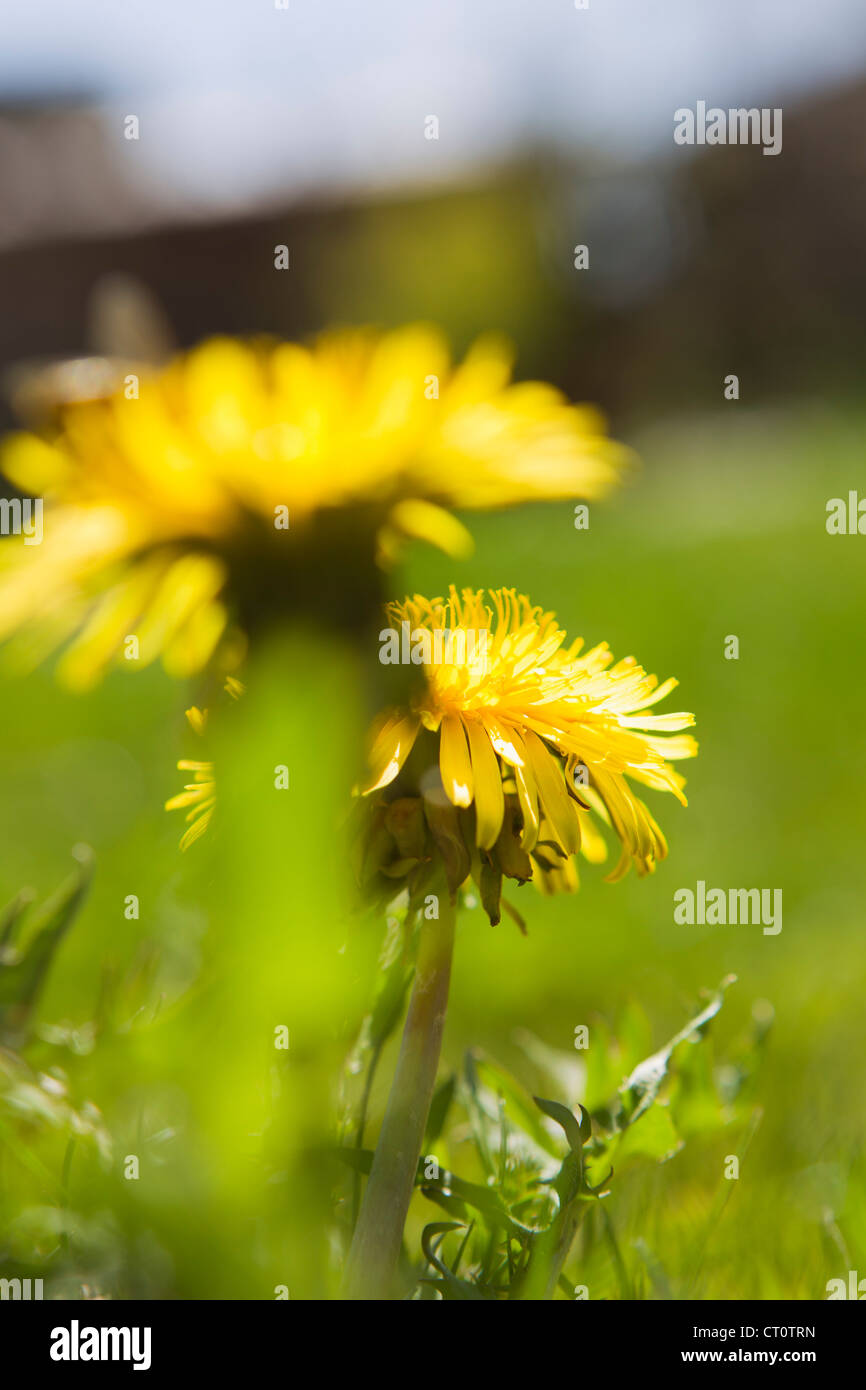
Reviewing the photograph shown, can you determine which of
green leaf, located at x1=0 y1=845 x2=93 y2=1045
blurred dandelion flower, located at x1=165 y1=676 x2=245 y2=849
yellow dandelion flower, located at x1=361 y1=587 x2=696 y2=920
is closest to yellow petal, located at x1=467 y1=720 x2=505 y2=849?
yellow dandelion flower, located at x1=361 y1=587 x2=696 y2=920

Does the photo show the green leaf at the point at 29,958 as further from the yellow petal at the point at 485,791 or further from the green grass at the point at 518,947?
the yellow petal at the point at 485,791

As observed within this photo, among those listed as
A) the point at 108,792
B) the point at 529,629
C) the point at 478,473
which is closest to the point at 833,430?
the point at 108,792

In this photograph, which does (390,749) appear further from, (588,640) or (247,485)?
(588,640)

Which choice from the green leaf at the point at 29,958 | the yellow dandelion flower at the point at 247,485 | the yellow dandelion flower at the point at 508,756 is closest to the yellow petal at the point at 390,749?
the yellow dandelion flower at the point at 508,756

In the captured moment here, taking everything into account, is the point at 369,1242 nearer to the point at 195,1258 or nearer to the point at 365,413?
the point at 195,1258

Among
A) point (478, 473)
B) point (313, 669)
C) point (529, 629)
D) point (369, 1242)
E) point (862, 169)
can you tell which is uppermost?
point (862, 169)

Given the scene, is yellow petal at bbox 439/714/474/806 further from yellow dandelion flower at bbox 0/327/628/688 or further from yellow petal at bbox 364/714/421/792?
yellow dandelion flower at bbox 0/327/628/688
